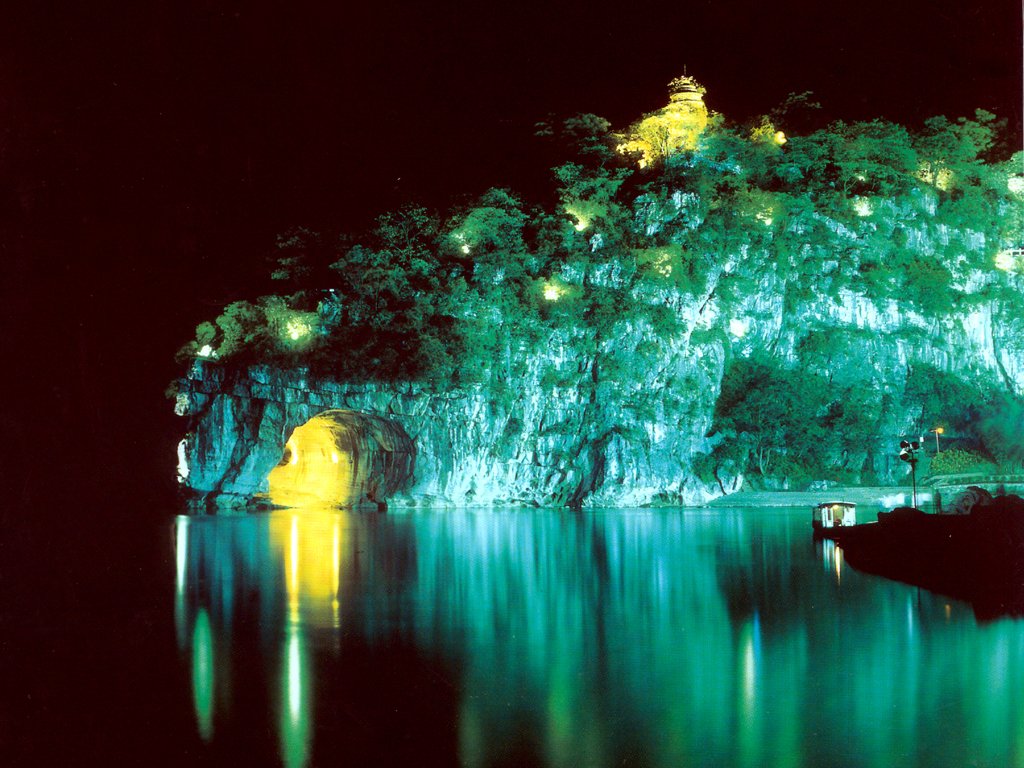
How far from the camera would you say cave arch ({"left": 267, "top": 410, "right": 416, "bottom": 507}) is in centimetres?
3962

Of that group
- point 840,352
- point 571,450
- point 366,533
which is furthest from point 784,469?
point 366,533

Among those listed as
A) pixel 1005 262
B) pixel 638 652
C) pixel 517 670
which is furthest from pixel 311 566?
pixel 1005 262

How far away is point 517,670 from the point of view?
308 inches

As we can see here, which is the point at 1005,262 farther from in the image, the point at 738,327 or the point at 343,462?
the point at 343,462

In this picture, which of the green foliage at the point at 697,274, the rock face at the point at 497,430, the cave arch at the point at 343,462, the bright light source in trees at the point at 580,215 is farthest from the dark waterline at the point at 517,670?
the bright light source in trees at the point at 580,215

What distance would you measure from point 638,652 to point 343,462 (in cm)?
3497

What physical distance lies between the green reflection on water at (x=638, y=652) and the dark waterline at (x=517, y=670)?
3 centimetres

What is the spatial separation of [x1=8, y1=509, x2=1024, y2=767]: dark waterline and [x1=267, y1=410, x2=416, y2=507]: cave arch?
24.0 meters

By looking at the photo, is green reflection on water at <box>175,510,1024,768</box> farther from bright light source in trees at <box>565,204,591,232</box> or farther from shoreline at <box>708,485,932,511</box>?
bright light source in trees at <box>565,204,591,232</box>

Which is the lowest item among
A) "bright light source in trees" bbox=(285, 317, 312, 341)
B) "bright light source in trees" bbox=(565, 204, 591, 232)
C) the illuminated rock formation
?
"bright light source in trees" bbox=(285, 317, 312, 341)

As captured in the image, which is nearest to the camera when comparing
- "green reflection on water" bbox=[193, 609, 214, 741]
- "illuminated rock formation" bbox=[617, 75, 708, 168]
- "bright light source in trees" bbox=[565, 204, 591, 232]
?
"green reflection on water" bbox=[193, 609, 214, 741]

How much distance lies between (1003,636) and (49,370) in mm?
47295

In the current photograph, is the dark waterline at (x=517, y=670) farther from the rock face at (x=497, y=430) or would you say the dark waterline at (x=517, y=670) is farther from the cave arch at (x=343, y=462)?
the cave arch at (x=343, y=462)


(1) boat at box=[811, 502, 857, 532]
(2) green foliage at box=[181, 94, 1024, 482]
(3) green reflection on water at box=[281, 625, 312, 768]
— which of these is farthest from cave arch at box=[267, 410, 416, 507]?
(3) green reflection on water at box=[281, 625, 312, 768]
